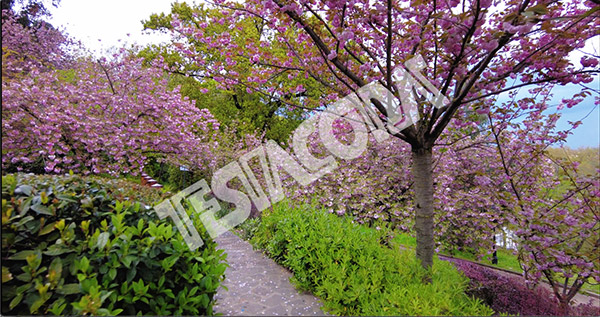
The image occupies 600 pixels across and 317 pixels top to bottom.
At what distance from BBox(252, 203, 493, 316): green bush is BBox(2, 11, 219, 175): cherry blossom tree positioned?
4231mm

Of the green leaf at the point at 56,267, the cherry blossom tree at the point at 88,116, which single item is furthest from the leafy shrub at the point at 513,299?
the cherry blossom tree at the point at 88,116

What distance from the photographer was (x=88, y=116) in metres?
5.32

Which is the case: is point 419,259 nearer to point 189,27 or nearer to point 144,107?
point 189,27

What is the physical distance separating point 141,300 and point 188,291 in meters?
0.31

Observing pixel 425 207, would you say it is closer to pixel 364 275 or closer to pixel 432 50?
pixel 364 275

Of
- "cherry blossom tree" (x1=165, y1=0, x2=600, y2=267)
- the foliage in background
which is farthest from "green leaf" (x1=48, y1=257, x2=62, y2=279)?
the foliage in background

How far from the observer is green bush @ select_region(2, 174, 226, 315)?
1.43 meters

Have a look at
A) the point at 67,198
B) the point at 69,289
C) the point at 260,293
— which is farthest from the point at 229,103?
the point at 69,289

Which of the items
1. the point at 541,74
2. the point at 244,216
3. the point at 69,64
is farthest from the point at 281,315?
the point at 69,64

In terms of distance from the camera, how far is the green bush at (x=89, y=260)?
4.69 ft

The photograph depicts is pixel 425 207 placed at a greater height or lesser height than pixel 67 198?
lesser

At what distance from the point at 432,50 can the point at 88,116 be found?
19.6 ft

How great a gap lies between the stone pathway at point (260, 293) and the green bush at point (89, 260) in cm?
64

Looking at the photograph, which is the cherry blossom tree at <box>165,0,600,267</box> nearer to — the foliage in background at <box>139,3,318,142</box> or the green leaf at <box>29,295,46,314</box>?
the green leaf at <box>29,295,46,314</box>
